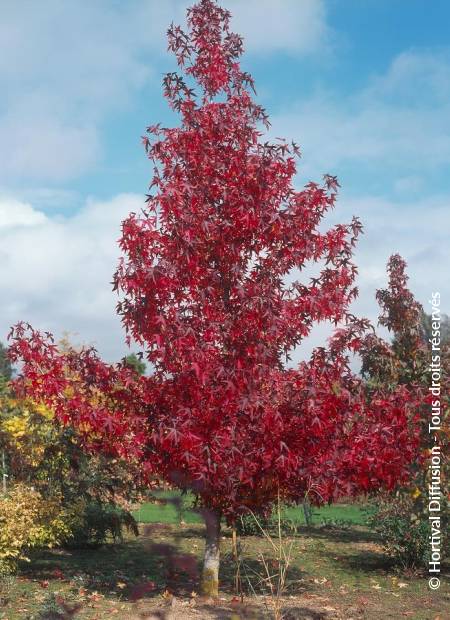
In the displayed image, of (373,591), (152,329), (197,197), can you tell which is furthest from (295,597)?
(197,197)

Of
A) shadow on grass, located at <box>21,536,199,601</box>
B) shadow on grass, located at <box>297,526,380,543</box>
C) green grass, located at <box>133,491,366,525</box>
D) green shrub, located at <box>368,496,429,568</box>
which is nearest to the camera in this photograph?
shadow on grass, located at <box>21,536,199,601</box>

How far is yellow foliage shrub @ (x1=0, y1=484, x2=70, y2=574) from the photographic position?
9805mm

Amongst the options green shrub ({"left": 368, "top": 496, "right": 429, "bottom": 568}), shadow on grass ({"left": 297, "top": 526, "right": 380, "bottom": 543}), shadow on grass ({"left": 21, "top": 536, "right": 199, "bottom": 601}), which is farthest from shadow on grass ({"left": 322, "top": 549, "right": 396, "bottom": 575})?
shadow on grass ({"left": 21, "top": 536, "right": 199, "bottom": 601})

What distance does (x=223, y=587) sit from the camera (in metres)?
9.83

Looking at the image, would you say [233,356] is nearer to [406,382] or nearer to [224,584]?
[224,584]

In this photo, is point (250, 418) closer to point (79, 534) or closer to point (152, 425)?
point (152, 425)

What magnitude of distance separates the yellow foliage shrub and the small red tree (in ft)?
7.15

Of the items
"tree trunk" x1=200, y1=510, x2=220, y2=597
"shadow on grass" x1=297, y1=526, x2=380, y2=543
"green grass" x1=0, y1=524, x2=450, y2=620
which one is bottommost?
"shadow on grass" x1=297, y1=526, x2=380, y2=543

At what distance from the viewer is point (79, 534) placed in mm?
13516

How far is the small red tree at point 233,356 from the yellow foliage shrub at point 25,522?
2.18 m

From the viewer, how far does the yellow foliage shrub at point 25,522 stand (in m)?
9.80

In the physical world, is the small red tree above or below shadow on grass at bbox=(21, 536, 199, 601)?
above

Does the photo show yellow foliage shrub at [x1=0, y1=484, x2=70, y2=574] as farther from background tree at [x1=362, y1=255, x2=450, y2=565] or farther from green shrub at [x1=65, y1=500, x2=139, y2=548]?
background tree at [x1=362, y1=255, x2=450, y2=565]

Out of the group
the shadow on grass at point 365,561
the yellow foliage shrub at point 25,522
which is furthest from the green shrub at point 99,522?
the shadow on grass at point 365,561
